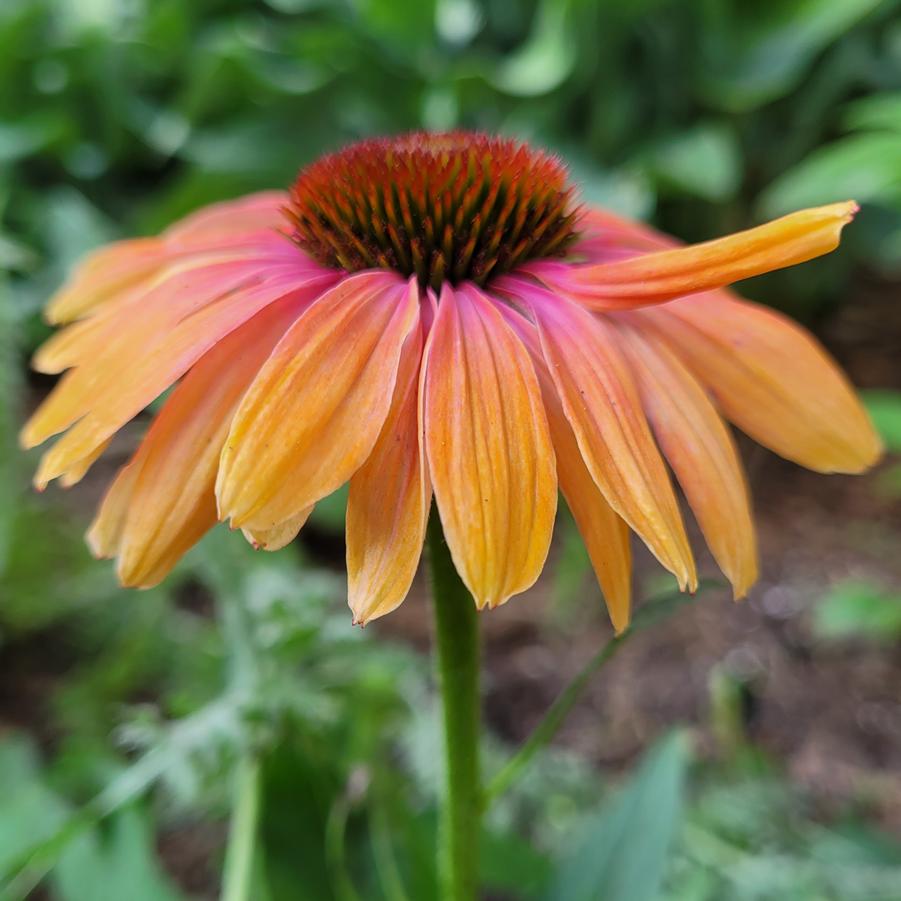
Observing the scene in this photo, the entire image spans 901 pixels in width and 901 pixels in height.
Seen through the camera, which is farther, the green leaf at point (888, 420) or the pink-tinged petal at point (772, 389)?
the green leaf at point (888, 420)

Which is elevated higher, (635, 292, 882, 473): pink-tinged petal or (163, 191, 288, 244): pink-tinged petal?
(163, 191, 288, 244): pink-tinged petal

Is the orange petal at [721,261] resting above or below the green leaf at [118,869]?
above

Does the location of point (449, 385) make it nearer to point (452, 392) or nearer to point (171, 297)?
point (452, 392)

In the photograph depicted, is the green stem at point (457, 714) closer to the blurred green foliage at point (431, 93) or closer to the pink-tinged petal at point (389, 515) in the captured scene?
the pink-tinged petal at point (389, 515)

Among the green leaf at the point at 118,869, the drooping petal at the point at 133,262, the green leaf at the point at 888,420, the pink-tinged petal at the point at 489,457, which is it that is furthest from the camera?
the green leaf at the point at 888,420

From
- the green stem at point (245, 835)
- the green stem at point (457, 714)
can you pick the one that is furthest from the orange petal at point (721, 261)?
the green stem at point (245, 835)

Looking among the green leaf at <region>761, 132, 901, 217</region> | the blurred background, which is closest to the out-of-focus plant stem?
the blurred background

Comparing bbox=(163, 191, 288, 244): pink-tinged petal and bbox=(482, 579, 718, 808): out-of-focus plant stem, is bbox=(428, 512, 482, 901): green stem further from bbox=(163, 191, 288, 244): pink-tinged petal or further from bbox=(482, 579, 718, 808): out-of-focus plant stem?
bbox=(163, 191, 288, 244): pink-tinged petal

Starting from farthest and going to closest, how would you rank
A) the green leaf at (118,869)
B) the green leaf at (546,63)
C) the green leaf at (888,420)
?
the green leaf at (546,63) → the green leaf at (888,420) → the green leaf at (118,869)
